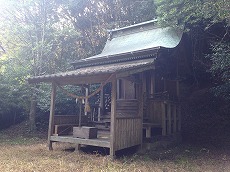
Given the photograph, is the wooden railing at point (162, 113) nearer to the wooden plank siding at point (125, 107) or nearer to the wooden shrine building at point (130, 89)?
the wooden shrine building at point (130, 89)

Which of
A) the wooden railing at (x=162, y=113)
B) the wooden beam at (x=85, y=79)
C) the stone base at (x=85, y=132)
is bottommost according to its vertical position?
the stone base at (x=85, y=132)

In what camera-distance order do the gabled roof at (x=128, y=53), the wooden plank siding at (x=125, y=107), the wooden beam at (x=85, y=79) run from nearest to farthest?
the wooden beam at (x=85, y=79), the gabled roof at (x=128, y=53), the wooden plank siding at (x=125, y=107)

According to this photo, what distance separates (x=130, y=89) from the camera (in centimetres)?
1097

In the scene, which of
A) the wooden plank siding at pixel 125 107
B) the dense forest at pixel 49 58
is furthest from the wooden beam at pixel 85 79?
the dense forest at pixel 49 58

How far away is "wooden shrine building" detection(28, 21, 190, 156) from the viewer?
749 centimetres

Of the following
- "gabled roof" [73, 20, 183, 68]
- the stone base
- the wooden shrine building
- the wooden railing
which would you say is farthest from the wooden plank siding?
the stone base

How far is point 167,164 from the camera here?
23.3 ft

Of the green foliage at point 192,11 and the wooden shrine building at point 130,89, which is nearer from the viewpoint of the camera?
the green foliage at point 192,11

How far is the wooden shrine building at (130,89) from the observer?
7489 millimetres

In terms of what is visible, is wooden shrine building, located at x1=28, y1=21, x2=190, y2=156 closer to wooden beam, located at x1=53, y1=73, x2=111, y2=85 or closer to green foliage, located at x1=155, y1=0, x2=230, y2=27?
wooden beam, located at x1=53, y1=73, x2=111, y2=85

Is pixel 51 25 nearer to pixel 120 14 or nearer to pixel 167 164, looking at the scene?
pixel 120 14

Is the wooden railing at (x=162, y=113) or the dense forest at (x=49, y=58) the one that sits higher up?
the dense forest at (x=49, y=58)

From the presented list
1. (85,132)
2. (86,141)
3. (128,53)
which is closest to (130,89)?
(128,53)

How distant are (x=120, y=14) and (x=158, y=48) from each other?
11.8 meters
